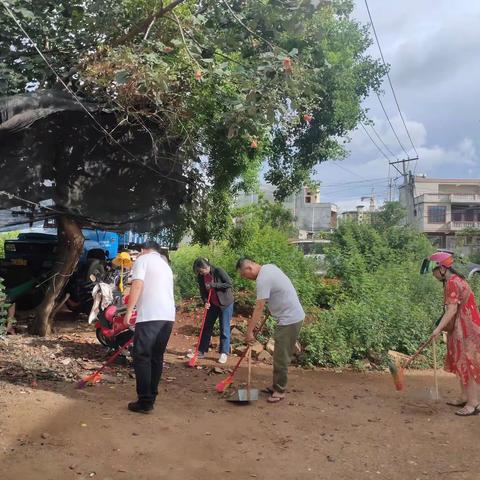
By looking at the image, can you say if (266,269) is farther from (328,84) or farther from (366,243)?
(366,243)

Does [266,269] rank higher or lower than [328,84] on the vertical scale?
lower

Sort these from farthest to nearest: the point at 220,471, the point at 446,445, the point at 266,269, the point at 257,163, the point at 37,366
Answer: the point at 257,163 → the point at 37,366 → the point at 266,269 → the point at 446,445 → the point at 220,471

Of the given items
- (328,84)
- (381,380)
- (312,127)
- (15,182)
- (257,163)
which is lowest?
(381,380)

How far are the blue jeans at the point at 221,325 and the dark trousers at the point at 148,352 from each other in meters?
2.69

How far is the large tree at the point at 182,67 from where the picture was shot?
6.72m

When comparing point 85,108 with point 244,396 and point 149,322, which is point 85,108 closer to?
point 149,322

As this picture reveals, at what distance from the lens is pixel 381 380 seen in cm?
761

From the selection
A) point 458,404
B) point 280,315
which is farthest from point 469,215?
point 280,315

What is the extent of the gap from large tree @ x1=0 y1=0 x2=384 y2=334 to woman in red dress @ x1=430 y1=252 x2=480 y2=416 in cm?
266

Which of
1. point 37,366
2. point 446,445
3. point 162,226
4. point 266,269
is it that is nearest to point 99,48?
point 162,226

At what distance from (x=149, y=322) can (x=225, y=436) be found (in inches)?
48.2

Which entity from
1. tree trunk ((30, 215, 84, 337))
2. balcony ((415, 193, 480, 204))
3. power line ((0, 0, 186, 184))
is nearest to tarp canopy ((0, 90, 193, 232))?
power line ((0, 0, 186, 184))

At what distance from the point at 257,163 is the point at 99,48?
4.37 m

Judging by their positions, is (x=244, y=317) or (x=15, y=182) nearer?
(x=15, y=182)
